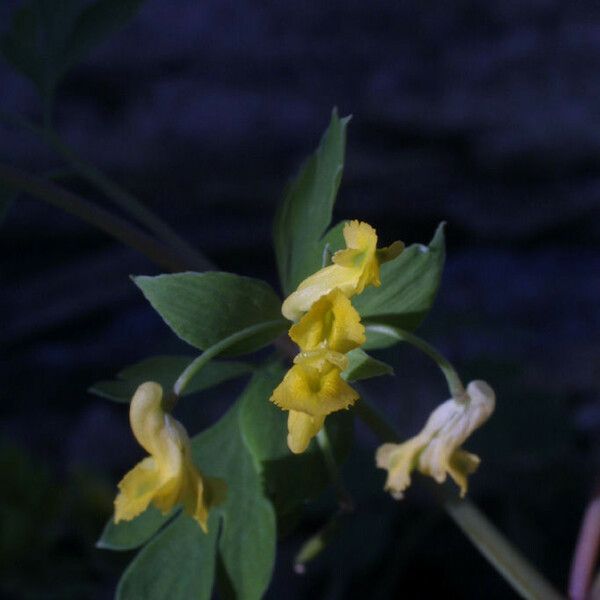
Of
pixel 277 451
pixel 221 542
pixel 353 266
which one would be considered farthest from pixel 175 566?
pixel 353 266

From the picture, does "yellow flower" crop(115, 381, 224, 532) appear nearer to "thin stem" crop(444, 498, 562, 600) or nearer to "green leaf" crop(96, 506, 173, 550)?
"green leaf" crop(96, 506, 173, 550)

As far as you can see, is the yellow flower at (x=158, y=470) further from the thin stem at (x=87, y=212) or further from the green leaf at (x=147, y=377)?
the thin stem at (x=87, y=212)

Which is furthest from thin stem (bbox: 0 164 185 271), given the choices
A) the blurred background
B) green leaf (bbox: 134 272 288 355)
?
the blurred background

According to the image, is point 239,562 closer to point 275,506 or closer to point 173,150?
point 275,506

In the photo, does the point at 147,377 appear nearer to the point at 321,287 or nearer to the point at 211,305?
the point at 211,305

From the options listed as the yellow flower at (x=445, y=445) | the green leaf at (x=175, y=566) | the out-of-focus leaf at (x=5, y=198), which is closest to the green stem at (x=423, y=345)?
the yellow flower at (x=445, y=445)
